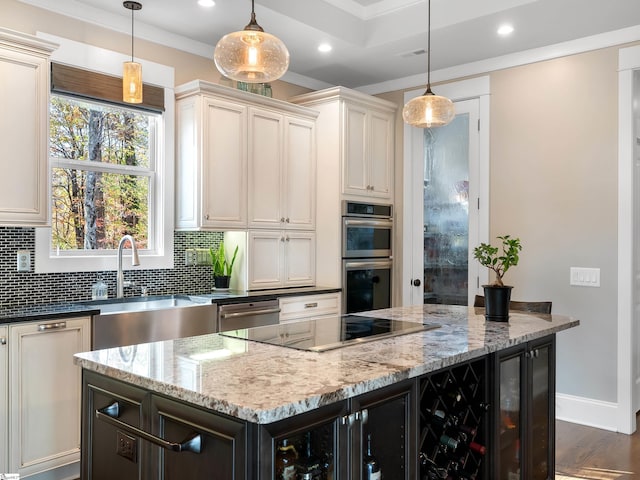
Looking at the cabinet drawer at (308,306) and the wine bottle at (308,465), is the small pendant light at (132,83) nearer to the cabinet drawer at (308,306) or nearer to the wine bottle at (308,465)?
the cabinet drawer at (308,306)

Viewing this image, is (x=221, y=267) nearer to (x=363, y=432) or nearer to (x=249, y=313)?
(x=249, y=313)

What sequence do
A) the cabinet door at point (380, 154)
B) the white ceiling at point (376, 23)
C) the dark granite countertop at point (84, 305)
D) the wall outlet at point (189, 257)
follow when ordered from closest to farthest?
the dark granite countertop at point (84, 305) → the white ceiling at point (376, 23) → the wall outlet at point (189, 257) → the cabinet door at point (380, 154)

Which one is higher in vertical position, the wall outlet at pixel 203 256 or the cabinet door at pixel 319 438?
the wall outlet at pixel 203 256

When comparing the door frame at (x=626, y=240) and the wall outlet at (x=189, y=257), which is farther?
the wall outlet at (x=189, y=257)

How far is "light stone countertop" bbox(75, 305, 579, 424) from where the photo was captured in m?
1.45

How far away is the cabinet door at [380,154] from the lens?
5008 mm

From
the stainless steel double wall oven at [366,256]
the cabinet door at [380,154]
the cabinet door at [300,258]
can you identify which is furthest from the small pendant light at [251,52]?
the cabinet door at [380,154]

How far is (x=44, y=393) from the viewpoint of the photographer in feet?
9.68

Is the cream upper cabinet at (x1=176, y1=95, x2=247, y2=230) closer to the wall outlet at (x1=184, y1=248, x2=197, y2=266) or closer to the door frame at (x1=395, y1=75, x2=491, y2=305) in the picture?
the wall outlet at (x1=184, y1=248, x2=197, y2=266)

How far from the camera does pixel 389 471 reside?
6.14ft

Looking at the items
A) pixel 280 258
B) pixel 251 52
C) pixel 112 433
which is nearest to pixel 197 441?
pixel 112 433

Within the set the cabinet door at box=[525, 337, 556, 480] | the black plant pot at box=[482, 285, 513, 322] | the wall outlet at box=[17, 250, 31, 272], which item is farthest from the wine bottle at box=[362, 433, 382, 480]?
the wall outlet at box=[17, 250, 31, 272]

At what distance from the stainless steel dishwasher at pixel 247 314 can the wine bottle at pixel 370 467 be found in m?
2.12

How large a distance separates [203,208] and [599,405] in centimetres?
321
